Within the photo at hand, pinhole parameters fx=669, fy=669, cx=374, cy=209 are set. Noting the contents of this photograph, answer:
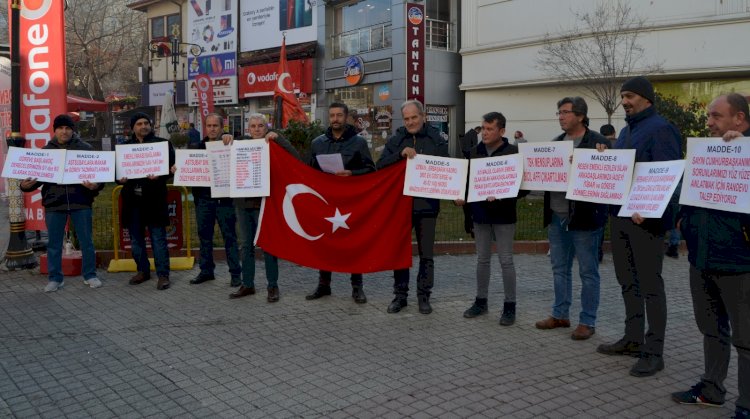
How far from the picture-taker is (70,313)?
709 cm

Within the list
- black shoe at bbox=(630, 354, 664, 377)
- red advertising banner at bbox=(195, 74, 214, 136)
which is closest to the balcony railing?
red advertising banner at bbox=(195, 74, 214, 136)

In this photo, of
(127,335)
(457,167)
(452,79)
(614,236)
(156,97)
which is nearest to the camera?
(614,236)

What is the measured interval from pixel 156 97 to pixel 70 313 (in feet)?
124

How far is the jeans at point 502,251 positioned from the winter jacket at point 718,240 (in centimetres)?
218

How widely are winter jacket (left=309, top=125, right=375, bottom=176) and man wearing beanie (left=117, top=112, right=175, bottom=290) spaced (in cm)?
213

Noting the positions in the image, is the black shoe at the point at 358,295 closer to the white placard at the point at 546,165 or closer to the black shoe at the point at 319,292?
the black shoe at the point at 319,292

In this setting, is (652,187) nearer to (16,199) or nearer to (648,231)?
(648,231)

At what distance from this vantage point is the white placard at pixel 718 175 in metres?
4.25

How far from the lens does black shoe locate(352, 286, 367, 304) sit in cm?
750

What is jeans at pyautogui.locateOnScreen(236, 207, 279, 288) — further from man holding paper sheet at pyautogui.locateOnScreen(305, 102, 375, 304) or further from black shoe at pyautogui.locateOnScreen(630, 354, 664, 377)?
black shoe at pyautogui.locateOnScreen(630, 354, 664, 377)

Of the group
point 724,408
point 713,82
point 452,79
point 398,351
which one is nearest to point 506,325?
point 398,351

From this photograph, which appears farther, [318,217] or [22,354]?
[318,217]

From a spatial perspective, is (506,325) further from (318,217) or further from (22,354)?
(22,354)

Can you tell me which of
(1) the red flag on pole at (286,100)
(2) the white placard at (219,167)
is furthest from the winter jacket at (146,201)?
(1) the red flag on pole at (286,100)
